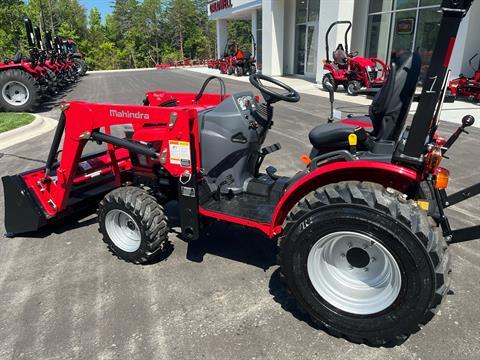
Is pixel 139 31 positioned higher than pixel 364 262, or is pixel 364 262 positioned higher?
pixel 139 31

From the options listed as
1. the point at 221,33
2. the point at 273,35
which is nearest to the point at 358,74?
the point at 273,35

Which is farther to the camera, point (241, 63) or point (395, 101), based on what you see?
point (241, 63)

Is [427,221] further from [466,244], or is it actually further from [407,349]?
[466,244]

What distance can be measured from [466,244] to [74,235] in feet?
12.0

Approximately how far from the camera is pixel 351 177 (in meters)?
2.43

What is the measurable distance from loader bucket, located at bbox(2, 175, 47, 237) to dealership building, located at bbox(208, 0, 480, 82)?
5380mm

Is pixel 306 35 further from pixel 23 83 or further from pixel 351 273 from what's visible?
pixel 351 273

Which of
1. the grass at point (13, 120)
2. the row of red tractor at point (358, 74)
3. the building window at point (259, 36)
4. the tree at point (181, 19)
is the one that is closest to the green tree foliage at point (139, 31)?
the tree at point (181, 19)

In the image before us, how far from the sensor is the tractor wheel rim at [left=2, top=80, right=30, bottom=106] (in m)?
10.4

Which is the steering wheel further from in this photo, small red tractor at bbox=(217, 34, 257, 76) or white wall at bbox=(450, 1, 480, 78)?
small red tractor at bbox=(217, 34, 257, 76)

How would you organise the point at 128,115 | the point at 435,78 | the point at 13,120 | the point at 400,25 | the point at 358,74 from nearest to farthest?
the point at 435,78, the point at 128,115, the point at 13,120, the point at 358,74, the point at 400,25

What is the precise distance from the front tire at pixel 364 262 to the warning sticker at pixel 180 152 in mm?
959

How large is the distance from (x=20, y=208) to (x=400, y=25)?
14.5 m

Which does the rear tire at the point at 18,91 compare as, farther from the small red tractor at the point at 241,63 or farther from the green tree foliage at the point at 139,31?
the green tree foliage at the point at 139,31
